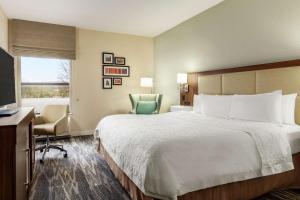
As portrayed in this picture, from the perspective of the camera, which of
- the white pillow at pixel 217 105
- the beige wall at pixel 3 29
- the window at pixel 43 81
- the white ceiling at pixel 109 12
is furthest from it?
the window at pixel 43 81

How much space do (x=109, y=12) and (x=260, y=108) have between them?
10.6 feet

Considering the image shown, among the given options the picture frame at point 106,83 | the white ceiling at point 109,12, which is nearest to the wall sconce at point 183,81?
the white ceiling at point 109,12

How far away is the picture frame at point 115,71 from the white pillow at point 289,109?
390 cm

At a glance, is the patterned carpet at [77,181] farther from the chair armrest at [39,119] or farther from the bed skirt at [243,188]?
the chair armrest at [39,119]

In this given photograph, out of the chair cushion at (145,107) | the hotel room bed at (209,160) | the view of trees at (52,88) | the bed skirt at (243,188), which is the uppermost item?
the view of trees at (52,88)

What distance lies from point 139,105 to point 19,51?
285 cm

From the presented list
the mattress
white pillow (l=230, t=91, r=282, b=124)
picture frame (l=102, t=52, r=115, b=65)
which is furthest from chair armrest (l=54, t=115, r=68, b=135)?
the mattress

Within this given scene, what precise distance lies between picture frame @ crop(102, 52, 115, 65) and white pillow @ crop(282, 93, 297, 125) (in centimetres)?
405

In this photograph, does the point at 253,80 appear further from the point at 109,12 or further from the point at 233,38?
the point at 109,12

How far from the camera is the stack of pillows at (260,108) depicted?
252 cm

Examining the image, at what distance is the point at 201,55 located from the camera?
4.22 m

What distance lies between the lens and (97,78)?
17.3 feet

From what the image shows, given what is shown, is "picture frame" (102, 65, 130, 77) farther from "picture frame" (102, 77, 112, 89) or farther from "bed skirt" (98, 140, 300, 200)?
"bed skirt" (98, 140, 300, 200)

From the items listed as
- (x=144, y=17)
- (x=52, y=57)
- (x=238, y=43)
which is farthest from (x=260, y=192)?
(x=52, y=57)
